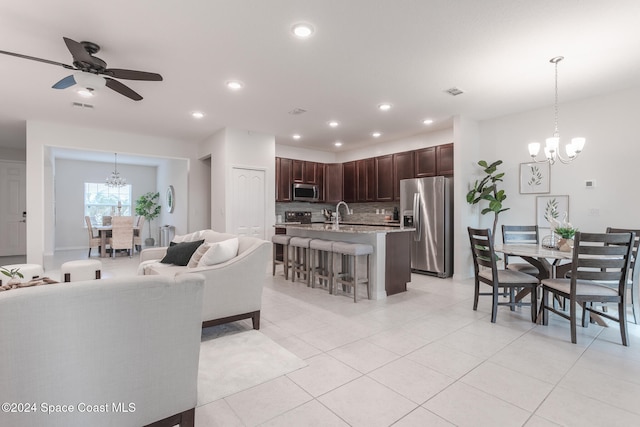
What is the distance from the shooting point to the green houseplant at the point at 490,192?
4.85m

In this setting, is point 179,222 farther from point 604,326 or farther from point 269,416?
point 604,326

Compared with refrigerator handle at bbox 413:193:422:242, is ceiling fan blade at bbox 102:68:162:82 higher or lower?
higher

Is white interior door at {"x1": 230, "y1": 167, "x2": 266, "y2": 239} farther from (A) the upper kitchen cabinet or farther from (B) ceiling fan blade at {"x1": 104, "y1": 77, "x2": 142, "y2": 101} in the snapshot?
(B) ceiling fan blade at {"x1": 104, "y1": 77, "x2": 142, "y2": 101}

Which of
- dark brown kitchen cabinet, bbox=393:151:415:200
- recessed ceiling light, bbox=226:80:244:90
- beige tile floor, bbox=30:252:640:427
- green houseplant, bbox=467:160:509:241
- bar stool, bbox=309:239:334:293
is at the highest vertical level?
recessed ceiling light, bbox=226:80:244:90

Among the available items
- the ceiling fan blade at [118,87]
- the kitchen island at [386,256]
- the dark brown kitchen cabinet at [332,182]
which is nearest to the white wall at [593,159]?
the kitchen island at [386,256]

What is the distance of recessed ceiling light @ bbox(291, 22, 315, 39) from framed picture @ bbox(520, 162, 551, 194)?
3.95 m

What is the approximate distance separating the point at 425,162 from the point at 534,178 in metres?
1.80

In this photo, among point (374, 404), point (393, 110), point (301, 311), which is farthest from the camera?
point (393, 110)

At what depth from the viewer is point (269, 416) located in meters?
1.71

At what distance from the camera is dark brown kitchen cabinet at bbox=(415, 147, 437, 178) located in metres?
5.81

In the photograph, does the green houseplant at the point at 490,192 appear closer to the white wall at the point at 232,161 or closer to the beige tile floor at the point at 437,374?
the beige tile floor at the point at 437,374

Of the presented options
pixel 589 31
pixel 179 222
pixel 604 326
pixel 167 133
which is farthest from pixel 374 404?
pixel 179 222

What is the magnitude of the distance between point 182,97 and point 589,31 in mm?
4390

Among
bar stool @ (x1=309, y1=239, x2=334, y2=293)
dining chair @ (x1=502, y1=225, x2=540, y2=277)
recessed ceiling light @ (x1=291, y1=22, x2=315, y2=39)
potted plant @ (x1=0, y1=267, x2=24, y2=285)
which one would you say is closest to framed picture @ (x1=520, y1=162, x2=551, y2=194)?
dining chair @ (x1=502, y1=225, x2=540, y2=277)
